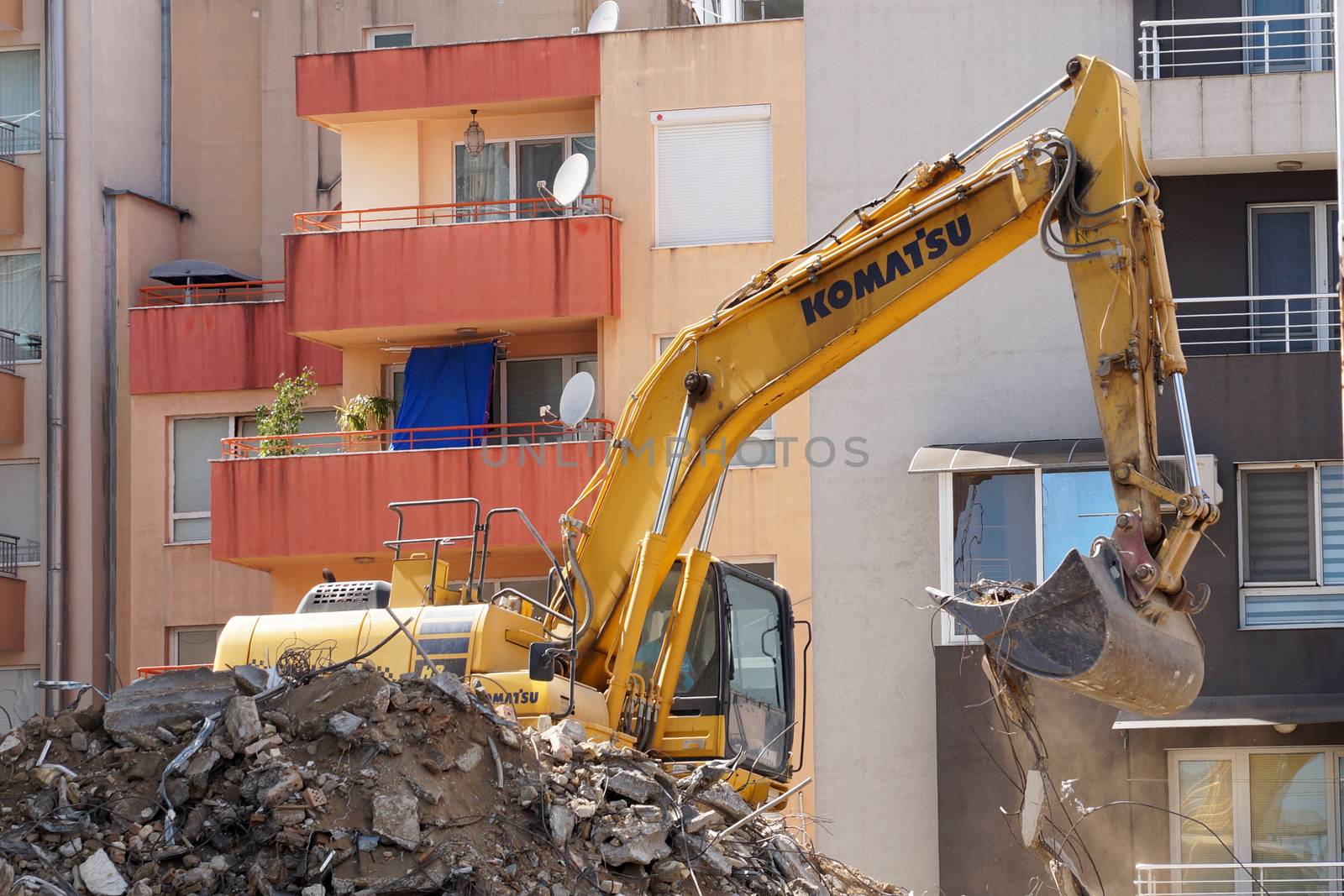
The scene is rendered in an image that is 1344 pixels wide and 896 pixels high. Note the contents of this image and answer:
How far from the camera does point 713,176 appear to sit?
24.7 m

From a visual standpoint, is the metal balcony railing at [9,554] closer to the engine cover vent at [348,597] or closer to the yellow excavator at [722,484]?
the engine cover vent at [348,597]

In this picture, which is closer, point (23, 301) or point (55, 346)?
point (55, 346)

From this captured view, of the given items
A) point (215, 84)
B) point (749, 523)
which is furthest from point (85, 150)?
point (749, 523)

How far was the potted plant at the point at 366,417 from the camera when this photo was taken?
83.4ft

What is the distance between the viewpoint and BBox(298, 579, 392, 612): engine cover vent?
15.8 m

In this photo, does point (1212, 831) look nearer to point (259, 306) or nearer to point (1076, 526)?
point (1076, 526)

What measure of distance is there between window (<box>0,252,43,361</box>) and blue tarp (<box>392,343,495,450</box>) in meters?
6.71

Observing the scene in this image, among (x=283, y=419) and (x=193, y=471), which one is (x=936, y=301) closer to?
(x=283, y=419)

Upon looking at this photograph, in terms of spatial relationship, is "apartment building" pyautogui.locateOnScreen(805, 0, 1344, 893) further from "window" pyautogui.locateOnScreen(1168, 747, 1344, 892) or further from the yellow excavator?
the yellow excavator

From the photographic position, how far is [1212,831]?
20219mm

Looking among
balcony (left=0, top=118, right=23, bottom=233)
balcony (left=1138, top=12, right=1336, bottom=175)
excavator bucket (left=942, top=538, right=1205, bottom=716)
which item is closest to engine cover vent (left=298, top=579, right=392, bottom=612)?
excavator bucket (left=942, top=538, right=1205, bottom=716)

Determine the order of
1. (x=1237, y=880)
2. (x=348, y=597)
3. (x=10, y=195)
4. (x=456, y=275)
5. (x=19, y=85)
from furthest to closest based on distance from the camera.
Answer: (x=19, y=85) < (x=10, y=195) < (x=456, y=275) < (x=1237, y=880) < (x=348, y=597)

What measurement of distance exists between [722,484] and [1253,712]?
314 inches

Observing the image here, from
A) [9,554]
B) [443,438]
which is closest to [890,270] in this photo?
[443,438]
